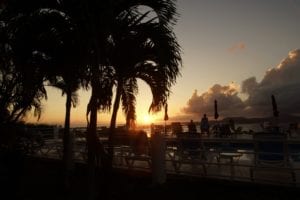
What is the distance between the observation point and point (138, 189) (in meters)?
7.61

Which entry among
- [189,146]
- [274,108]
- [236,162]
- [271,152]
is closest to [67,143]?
[189,146]

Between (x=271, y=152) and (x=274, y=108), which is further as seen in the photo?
(x=274, y=108)

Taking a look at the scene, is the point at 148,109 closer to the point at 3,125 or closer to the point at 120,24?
the point at 120,24

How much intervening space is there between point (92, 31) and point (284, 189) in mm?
4706

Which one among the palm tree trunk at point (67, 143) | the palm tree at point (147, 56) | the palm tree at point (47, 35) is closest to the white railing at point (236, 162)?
the palm tree trunk at point (67, 143)

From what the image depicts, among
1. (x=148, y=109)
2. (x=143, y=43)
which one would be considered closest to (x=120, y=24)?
(x=143, y=43)

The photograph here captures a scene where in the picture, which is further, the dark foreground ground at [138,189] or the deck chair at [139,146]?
the deck chair at [139,146]

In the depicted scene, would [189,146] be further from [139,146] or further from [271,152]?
[271,152]

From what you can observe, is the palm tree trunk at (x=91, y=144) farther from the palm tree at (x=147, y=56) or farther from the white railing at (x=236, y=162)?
the white railing at (x=236, y=162)

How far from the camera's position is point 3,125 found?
580 centimetres

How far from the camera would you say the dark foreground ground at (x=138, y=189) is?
6.20 m

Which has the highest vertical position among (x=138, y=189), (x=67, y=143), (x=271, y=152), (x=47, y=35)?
(x=47, y=35)

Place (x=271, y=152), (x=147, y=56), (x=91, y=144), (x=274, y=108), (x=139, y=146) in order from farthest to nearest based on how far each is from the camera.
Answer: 1. (x=274, y=108)
2. (x=139, y=146)
3. (x=271, y=152)
4. (x=147, y=56)
5. (x=91, y=144)

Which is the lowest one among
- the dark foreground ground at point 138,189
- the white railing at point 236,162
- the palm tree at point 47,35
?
the dark foreground ground at point 138,189
